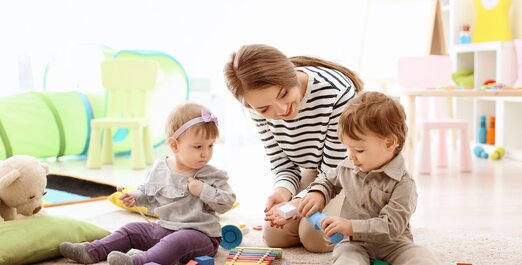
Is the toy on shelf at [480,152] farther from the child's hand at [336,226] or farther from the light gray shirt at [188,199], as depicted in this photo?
the child's hand at [336,226]

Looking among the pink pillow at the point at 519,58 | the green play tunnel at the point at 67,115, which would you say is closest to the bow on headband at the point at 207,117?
the green play tunnel at the point at 67,115

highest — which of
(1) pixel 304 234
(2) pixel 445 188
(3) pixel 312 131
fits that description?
(3) pixel 312 131

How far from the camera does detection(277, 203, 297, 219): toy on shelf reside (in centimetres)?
164

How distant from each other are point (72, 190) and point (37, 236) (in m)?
1.22

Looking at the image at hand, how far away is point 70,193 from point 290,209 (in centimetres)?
155

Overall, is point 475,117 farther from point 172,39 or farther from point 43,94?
point 43,94

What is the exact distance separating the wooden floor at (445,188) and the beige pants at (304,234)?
Result: 0.45 meters

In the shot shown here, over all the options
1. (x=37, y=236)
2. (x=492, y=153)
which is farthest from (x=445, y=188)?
(x=37, y=236)

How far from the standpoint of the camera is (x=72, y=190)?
3.01 meters

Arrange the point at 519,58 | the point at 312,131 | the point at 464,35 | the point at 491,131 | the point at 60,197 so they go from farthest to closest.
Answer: the point at 464,35, the point at 491,131, the point at 519,58, the point at 60,197, the point at 312,131

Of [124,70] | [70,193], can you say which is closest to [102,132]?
[124,70]

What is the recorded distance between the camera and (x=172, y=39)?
4727mm

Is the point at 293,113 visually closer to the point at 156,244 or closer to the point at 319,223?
the point at 319,223

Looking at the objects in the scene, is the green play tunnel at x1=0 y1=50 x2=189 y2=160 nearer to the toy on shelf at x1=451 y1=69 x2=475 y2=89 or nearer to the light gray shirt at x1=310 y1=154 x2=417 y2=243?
the toy on shelf at x1=451 y1=69 x2=475 y2=89
